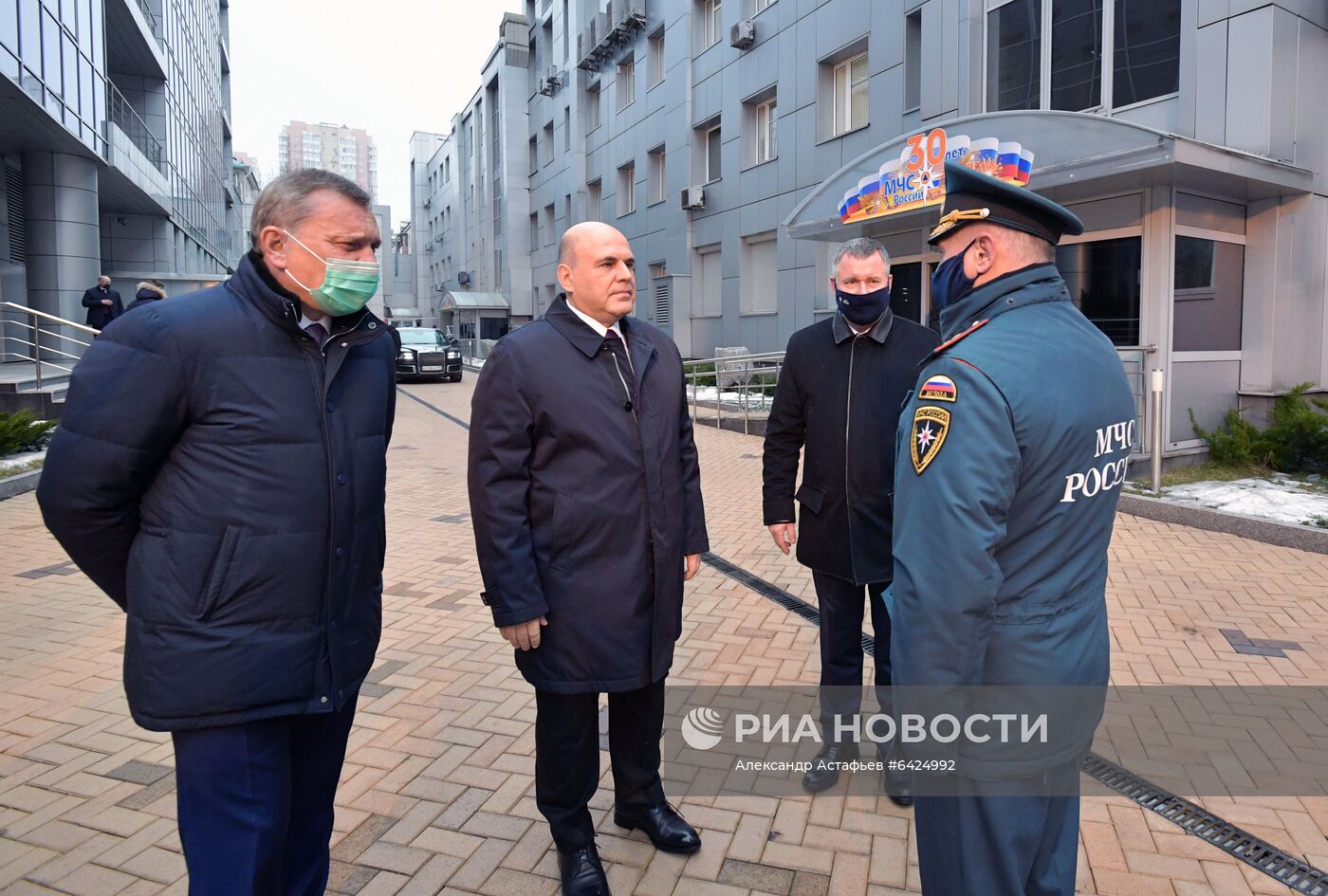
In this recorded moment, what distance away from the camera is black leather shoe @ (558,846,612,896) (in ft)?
8.79

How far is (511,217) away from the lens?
40406mm

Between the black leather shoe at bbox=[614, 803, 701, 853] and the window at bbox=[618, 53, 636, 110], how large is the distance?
26694mm

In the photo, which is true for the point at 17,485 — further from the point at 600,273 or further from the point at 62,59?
the point at 62,59

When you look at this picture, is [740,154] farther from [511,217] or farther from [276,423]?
[511,217]

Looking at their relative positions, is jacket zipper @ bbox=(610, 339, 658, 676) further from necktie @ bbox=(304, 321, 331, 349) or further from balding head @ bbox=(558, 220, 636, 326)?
necktie @ bbox=(304, 321, 331, 349)

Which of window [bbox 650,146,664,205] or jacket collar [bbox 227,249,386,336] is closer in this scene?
jacket collar [bbox 227,249,386,336]

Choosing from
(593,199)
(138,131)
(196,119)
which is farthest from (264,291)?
(196,119)

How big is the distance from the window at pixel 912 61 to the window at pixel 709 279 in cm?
764

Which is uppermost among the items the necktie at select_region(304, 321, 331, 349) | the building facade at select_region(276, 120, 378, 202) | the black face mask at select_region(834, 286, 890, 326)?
the building facade at select_region(276, 120, 378, 202)

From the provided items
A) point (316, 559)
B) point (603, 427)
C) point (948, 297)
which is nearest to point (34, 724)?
point (316, 559)

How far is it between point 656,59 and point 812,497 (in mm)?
24776

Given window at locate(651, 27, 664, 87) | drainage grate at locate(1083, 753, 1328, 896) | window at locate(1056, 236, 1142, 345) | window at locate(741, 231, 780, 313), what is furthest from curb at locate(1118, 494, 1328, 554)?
window at locate(651, 27, 664, 87)

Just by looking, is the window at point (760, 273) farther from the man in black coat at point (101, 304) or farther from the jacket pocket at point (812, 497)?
the jacket pocket at point (812, 497)

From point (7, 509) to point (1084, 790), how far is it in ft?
31.0
